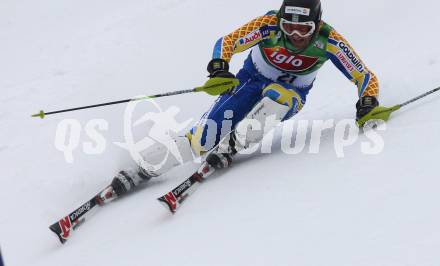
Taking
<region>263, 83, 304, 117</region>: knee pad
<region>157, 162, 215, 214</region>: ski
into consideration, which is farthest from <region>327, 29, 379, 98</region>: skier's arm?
<region>157, 162, 215, 214</region>: ski

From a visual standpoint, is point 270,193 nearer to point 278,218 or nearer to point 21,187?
point 278,218

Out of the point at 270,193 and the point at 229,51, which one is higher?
the point at 229,51

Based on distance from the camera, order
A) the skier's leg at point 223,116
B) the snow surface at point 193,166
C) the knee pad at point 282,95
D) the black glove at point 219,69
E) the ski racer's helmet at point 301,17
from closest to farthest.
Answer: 1. the snow surface at point 193,166
2. the ski racer's helmet at point 301,17
3. the black glove at point 219,69
4. the knee pad at point 282,95
5. the skier's leg at point 223,116

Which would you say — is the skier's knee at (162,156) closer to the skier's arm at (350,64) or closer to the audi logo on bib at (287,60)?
the audi logo on bib at (287,60)

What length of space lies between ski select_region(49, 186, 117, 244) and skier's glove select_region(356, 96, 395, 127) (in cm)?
202

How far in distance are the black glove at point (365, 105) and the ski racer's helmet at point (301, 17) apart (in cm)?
67

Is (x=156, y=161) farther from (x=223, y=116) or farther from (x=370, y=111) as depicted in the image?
(x=370, y=111)

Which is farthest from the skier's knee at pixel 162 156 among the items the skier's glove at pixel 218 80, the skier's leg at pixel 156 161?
the skier's glove at pixel 218 80

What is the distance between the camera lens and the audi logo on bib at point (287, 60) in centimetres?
480

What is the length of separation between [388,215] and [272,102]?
192cm

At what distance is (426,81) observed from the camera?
5227 millimetres

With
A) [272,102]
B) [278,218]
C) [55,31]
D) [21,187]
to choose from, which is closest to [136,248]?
[278,218]

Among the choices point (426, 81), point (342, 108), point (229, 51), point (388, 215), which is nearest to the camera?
point (388, 215)

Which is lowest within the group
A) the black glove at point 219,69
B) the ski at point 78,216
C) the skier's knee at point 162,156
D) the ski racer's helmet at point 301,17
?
the ski at point 78,216
